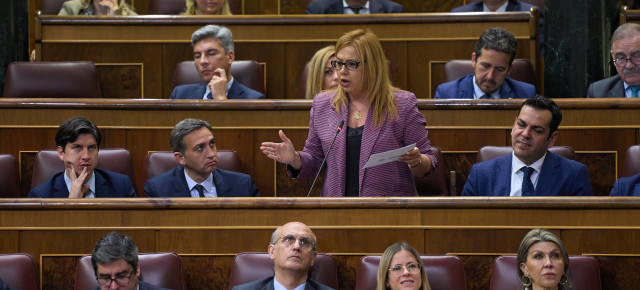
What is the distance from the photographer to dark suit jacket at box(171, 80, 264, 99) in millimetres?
2221

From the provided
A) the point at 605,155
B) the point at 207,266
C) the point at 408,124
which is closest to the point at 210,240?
the point at 207,266

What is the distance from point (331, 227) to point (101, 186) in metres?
0.48

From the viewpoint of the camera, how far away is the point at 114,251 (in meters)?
1.52

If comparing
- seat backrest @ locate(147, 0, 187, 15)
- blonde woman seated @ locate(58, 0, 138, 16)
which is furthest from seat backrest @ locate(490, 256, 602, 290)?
seat backrest @ locate(147, 0, 187, 15)

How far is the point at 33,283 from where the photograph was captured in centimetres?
160

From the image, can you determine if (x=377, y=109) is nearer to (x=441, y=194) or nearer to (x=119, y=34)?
(x=441, y=194)

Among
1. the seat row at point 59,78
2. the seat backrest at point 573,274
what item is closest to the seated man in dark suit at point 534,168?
the seat backrest at point 573,274

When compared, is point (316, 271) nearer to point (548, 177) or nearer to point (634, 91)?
point (548, 177)

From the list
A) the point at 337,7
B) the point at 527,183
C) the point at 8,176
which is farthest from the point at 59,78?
the point at 527,183

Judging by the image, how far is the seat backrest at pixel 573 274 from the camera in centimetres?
154

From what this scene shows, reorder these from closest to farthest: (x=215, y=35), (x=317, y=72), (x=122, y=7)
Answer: (x=317, y=72), (x=215, y=35), (x=122, y=7)

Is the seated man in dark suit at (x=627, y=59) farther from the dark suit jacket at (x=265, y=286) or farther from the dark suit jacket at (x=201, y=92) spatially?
the dark suit jacket at (x=265, y=286)

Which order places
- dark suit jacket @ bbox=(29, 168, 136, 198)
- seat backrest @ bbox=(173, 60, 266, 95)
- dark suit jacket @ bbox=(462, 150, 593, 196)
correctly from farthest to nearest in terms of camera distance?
seat backrest @ bbox=(173, 60, 266, 95), dark suit jacket @ bbox=(29, 168, 136, 198), dark suit jacket @ bbox=(462, 150, 593, 196)

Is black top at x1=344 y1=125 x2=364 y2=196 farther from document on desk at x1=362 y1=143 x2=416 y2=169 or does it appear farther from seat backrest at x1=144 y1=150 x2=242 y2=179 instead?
seat backrest at x1=144 y1=150 x2=242 y2=179
